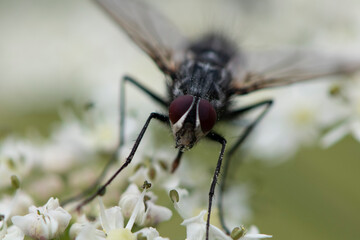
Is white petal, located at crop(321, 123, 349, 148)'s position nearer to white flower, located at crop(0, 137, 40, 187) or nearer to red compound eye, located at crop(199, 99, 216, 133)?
red compound eye, located at crop(199, 99, 216, 133)

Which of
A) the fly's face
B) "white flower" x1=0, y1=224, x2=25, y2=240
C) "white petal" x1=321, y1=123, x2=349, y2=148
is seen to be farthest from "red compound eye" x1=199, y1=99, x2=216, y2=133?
"white petal" x1=321, y1=123, x2=349, y2=148

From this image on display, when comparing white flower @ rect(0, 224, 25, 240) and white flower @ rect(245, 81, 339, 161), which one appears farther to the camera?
white flower @ rect(245, 81, 339, 161)

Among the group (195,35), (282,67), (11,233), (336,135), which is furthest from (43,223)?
(195,35)

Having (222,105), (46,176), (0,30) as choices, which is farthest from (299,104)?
(0,30)

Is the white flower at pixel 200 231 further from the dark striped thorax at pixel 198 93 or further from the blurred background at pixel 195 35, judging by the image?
the blurred background at pixel 195 35

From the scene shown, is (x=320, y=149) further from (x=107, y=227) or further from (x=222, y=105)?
(x=107, y=227)

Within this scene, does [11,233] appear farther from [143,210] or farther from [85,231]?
→ [143,210]

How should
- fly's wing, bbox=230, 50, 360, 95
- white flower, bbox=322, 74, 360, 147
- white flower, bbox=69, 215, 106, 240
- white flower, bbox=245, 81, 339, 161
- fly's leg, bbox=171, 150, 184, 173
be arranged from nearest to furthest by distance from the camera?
white flower, bbox=69, 215, 106, 240 → fly's leg, bbox=171, 150, 184, 173 → fly's wing, bbox=230, 50, 360, 95 → white flower, bbox=322, 74, 360, 147 → white flower, bbox=245, 81, 339, 161
